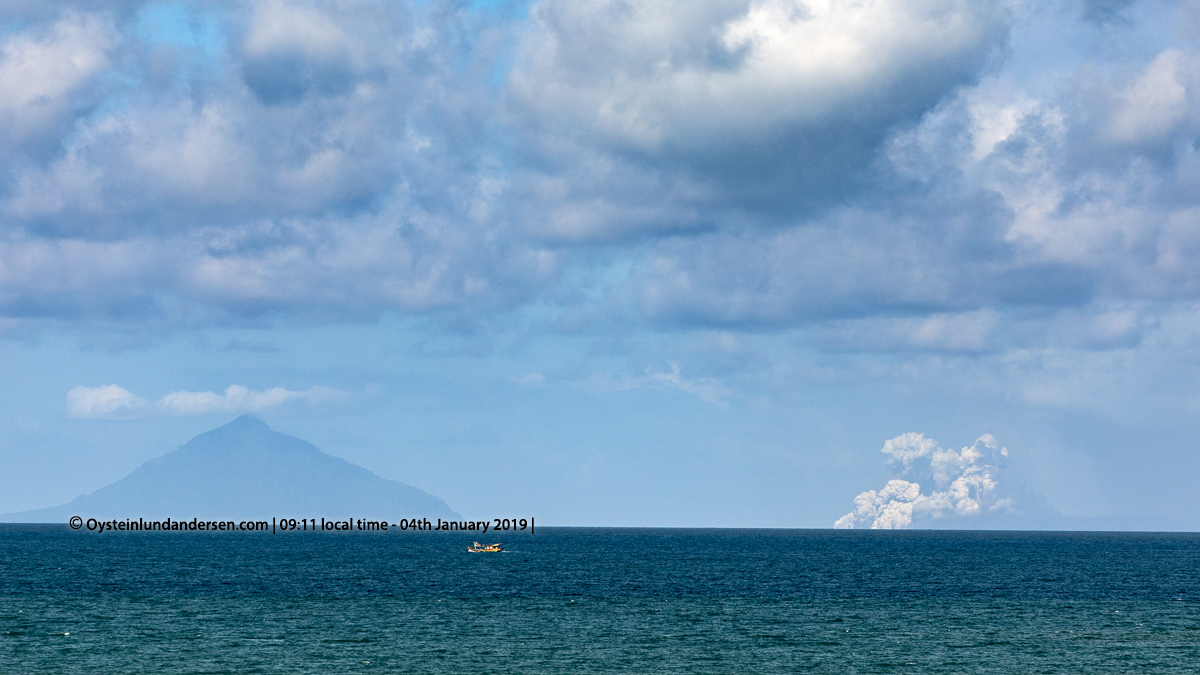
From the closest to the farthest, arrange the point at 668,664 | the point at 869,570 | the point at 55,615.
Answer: the point at 668,664 < the point at 55,615 < the point at 869,570

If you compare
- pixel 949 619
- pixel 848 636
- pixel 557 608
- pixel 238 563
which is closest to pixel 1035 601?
pixel 949 619

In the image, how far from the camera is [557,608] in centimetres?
11281

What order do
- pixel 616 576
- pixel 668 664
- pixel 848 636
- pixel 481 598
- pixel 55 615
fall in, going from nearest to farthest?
pixel 668 664
pixel 848 636
pixel 55 615
pixel 481 598
pixel 616 576

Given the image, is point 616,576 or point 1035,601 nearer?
point 1035,601

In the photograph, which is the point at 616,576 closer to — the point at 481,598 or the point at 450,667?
the point at 481,598

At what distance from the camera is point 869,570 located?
189 meters

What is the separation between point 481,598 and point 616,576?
44.1 m

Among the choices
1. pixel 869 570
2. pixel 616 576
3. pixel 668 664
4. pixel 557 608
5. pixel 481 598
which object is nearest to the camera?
pixel 668 664

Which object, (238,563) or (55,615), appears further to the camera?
(238,563)

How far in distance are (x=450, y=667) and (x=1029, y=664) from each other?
4015 cm

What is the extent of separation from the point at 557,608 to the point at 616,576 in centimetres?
5214

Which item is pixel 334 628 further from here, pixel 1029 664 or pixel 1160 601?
pixel 1160 601

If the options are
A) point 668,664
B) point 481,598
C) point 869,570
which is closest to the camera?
point 668,664

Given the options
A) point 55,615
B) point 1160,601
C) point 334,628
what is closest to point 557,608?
point 334,628
